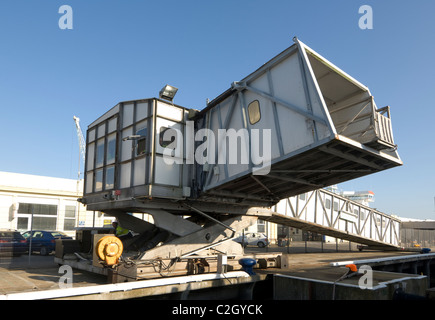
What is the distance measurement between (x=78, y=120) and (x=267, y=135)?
52062mm

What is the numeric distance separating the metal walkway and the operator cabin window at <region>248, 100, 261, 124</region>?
18.4ft

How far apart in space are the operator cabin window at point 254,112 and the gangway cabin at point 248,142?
0.10 feet

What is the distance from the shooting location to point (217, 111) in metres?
10.6

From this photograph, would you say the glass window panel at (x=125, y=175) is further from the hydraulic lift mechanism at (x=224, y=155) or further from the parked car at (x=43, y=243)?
the parked car at (x=43, y=243)

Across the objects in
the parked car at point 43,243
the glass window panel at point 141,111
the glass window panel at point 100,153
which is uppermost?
the glass window panel at point 141,111

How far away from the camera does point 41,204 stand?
27.6 m

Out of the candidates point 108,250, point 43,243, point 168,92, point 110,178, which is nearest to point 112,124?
point 110,178

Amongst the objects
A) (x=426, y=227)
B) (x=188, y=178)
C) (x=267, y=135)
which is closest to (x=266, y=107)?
(x=267, y=135)

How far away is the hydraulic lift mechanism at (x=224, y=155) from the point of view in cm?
813

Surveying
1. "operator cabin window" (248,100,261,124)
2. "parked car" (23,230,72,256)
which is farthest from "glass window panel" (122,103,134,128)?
"parked car" (23,230,72,256)

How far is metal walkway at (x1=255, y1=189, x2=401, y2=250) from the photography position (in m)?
15.6

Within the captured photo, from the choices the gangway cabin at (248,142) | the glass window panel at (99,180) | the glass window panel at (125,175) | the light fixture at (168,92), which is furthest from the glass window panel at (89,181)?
the light fixture at (168,92)

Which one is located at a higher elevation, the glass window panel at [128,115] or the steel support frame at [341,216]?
the glass window panel at [128,115]

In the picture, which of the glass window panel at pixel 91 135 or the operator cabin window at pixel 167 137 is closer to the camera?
the operator cabin window at pixel 167 137
